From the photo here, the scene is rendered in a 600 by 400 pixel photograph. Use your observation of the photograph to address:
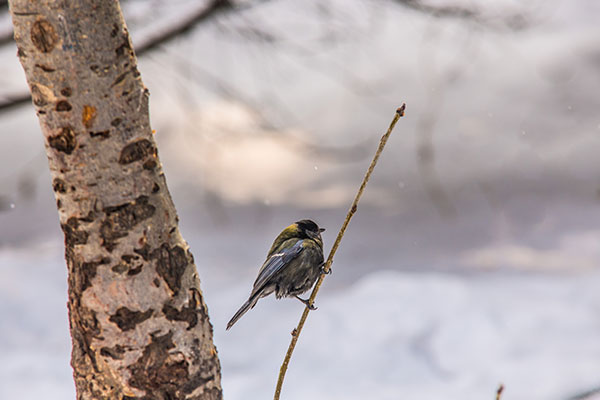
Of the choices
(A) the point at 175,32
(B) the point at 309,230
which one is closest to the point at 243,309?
(B) the point at 309,230

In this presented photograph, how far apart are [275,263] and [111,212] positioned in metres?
0.72

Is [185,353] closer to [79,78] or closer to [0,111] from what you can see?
[79,78]

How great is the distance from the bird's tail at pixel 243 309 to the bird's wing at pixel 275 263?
0.07 m

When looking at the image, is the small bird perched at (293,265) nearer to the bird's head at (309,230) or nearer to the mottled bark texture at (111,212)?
the bird's head at (309,230)

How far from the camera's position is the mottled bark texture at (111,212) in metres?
1.54

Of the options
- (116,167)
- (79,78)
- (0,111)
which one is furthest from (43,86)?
(0,111)

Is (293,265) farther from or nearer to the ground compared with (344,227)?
farther from the ground

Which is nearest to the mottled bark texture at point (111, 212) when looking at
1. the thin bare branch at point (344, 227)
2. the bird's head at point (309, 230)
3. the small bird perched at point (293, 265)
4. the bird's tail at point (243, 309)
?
the bird's tail at point (243, 309)

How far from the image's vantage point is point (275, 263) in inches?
83.4

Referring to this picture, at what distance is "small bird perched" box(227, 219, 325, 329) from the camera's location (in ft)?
6.83

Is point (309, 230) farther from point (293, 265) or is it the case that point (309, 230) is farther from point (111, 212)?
point (111, 212)

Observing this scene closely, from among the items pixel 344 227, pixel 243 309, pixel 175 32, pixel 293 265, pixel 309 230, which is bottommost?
pixel 243 309

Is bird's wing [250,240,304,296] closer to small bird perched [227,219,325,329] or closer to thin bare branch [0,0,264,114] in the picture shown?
small bird perched [227,219,325,329]

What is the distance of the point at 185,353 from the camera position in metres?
1.67
